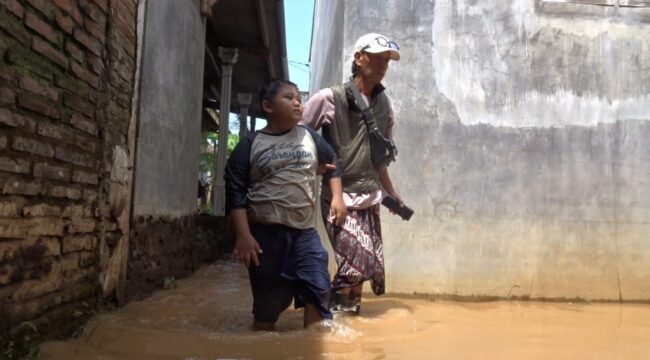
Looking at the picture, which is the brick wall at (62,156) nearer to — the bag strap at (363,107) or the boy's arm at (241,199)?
the boy's arm at (241,199)

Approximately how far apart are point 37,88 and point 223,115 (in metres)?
8.10

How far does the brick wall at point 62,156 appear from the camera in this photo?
7.17 feet

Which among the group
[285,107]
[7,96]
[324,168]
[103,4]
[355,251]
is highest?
[103,4]

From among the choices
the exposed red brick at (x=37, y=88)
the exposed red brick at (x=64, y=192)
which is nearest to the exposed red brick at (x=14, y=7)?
the exposed red brick at (x=37, y=88)

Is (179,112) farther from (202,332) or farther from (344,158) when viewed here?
(202,332)

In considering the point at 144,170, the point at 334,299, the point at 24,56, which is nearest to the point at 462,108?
the point at 334,299

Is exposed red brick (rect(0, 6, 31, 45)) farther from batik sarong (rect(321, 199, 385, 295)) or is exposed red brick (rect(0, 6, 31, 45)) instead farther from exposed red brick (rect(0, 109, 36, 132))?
batik sarong (rect(321, 199, 385, 295))

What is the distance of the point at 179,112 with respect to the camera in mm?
4898

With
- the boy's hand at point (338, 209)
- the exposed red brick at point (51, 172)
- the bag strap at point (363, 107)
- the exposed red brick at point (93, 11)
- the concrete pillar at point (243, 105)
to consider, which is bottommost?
the boy's hand at point (338, 209)

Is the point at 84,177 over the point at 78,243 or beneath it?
over

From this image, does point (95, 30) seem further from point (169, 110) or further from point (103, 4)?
point (169, 110)

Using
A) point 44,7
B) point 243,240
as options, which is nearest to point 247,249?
point 243,240

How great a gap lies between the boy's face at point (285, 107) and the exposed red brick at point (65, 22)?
3.10 feet

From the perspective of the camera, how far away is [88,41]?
9.39 ft
